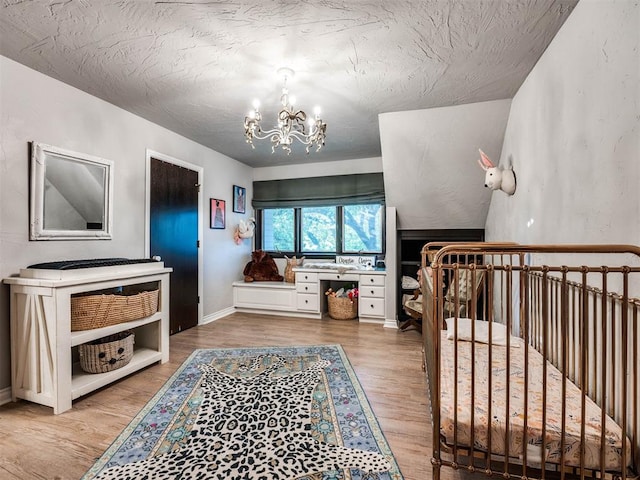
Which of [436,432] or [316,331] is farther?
[316,331]

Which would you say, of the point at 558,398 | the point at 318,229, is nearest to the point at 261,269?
the point at 318,229

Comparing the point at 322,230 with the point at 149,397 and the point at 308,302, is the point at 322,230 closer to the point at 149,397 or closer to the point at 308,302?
the point at 308,302

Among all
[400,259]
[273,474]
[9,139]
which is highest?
[9,139]

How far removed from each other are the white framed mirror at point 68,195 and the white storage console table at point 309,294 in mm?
2070

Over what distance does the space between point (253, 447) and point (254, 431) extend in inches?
5.0

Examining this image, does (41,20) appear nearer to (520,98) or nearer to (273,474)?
(273,474)

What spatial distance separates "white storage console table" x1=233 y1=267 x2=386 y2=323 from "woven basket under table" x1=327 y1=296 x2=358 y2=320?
108mm

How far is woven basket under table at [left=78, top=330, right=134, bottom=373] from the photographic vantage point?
2.21 meters

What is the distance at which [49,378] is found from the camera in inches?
75.9

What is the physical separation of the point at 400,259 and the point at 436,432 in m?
2.73

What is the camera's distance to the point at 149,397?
6.84 feet

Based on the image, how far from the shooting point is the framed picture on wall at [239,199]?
175 inches

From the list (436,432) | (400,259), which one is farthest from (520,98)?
(436,432)

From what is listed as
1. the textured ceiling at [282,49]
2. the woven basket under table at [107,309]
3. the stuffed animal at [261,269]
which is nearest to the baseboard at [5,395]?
the woven basket under table at [107,309]
